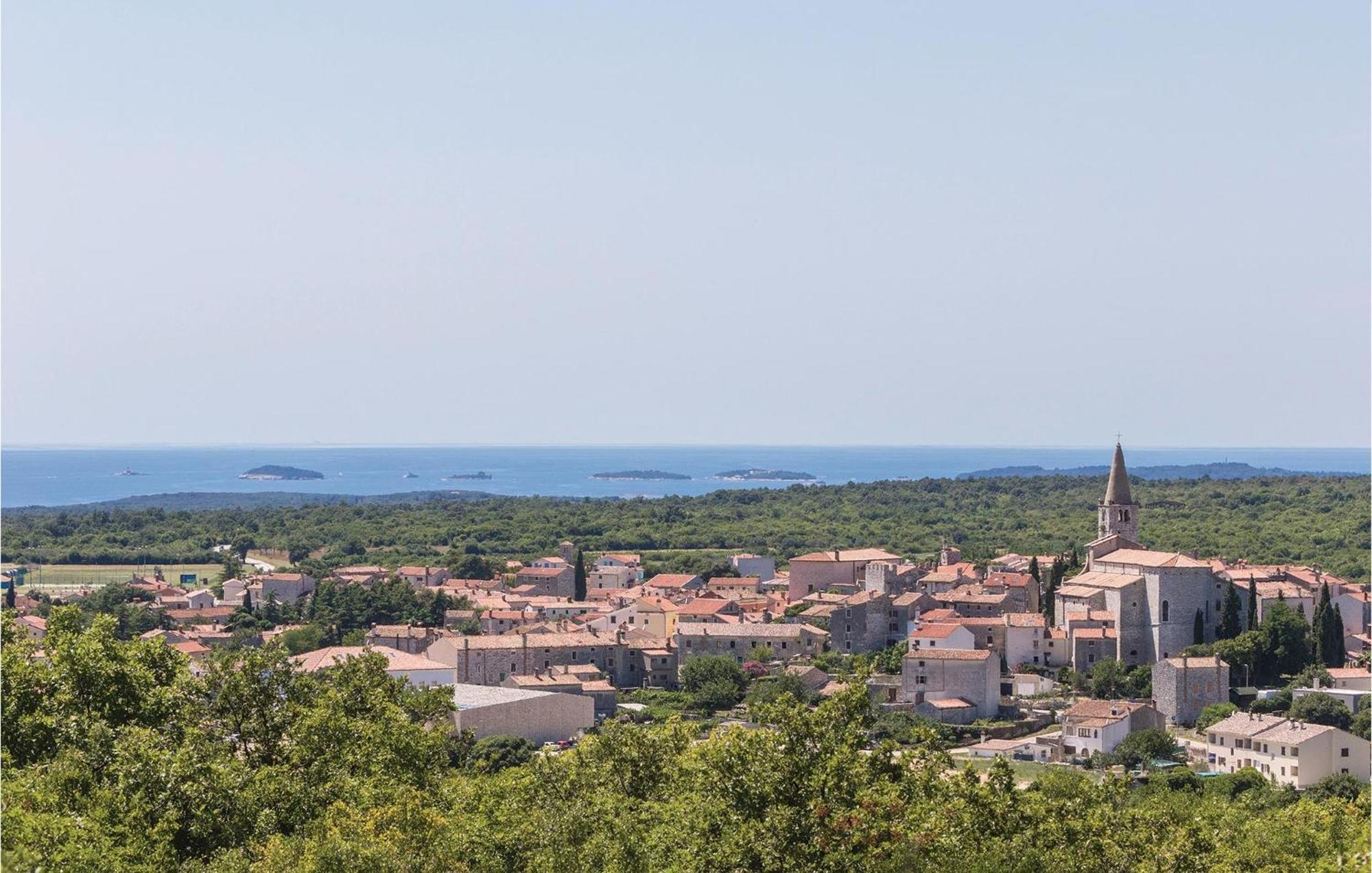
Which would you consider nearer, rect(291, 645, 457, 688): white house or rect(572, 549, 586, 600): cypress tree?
rect(291, 645, 457, 688): white house

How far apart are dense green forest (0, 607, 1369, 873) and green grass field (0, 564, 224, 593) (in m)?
63.0

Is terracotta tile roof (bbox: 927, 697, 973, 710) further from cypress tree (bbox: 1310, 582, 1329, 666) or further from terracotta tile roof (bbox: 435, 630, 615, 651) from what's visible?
terracotta tile roof (bbox: 435, 630, 615, 651)

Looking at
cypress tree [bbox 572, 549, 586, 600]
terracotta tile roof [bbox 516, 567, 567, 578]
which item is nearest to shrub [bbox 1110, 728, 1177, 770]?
cypress tree [bbox 572, 549, 586, 600]

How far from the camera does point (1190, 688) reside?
169 ft

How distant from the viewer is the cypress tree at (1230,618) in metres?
57.0

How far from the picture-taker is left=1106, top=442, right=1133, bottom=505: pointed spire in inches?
2579

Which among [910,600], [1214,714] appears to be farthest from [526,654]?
[1214,714]

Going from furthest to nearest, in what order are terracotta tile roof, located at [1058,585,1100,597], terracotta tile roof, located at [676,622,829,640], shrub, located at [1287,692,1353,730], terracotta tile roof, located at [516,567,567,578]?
terracotta tile roof, located at [516,567,567,578] < terracotta tile roof, located at [676,622,829,640] < terracotta tile roof, located at [1058,585,1100,597] < shrub, located at [1287,692,1353,730]

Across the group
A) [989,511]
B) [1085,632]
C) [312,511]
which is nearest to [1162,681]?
[1085,632]

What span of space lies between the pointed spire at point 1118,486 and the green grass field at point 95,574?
4444 centimetres

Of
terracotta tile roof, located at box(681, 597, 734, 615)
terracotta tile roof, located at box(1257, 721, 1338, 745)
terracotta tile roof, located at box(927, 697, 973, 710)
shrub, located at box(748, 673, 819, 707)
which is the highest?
terracotta tile roof, located at box(681, 597, 734, 615)

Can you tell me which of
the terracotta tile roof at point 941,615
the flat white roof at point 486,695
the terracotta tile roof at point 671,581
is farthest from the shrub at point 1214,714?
the terracotta tile roof at point 671,581

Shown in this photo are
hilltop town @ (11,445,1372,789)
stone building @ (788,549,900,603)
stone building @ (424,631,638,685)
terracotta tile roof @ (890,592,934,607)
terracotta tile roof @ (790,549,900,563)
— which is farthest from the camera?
terracotta tile roof @ (790,549,900,563)

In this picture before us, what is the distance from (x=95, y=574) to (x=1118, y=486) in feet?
181
